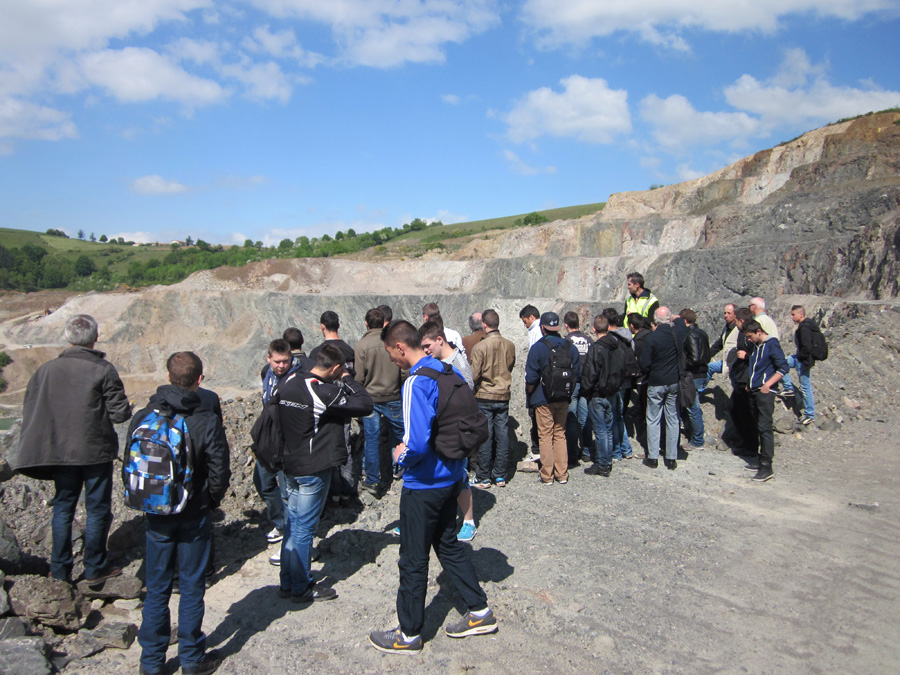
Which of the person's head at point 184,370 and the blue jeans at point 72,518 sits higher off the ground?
the person's head at point 184,370

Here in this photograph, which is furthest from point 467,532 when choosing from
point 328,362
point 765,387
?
point 765,387

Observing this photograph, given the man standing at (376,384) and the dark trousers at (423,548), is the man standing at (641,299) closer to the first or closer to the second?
the man standing at (376,384)

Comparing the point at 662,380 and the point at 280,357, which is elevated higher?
the point at 280,357

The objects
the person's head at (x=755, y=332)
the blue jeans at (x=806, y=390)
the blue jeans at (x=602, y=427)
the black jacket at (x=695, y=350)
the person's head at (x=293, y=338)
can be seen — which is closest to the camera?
the person's head at (x=293, y=338)

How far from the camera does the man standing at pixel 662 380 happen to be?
7.07 metres

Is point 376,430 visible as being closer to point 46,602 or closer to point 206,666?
point 206,666

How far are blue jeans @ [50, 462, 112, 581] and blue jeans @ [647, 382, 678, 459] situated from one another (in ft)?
20.1

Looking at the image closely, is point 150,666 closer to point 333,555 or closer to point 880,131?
point 333,555

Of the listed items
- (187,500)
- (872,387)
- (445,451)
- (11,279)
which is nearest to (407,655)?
(445,451)

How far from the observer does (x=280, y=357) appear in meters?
5.04

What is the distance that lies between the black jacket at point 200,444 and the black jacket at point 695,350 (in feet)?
21.5

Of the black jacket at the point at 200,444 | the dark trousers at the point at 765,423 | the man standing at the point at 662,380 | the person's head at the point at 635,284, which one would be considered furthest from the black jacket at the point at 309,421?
the person's head at the point at 635,284

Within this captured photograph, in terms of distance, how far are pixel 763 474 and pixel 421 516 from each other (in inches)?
211

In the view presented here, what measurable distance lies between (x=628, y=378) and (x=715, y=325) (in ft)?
44.3
